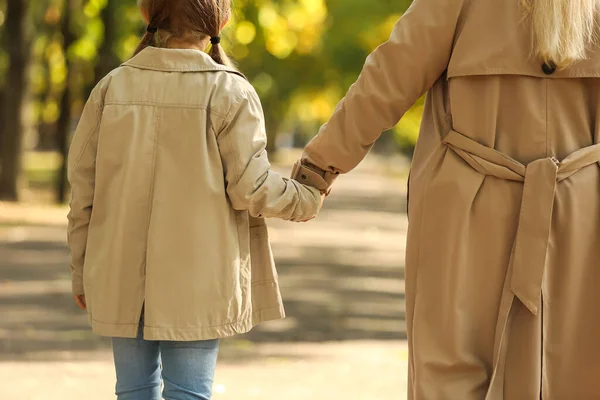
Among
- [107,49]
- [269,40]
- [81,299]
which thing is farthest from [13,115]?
[81,299]

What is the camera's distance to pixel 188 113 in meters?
3.49

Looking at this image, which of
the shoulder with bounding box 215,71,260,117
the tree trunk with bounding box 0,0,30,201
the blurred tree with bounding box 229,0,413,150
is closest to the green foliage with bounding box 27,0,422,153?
the blurred tree with bounding box 229,0,413,150

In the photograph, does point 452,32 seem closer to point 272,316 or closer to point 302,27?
point 272,316

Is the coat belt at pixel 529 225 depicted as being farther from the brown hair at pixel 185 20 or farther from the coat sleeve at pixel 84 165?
the coat sleeve at pixel 84 165

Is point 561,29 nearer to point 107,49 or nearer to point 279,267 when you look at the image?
point 279,267

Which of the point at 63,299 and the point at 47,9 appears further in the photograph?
the point at 47,9

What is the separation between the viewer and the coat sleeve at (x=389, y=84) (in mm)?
3471

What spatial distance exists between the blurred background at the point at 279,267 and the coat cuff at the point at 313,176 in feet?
1.95

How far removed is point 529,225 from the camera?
10.9 feet

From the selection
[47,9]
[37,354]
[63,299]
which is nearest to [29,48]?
[47,9]

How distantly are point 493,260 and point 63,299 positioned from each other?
6601 mm

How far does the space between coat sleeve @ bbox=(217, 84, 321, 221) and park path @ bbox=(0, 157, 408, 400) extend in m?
2.40

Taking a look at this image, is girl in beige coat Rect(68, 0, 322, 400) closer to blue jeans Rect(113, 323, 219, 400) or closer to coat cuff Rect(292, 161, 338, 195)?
blue jeans Rect(113, 323, 219, 400)

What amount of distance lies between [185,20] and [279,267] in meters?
8.93
